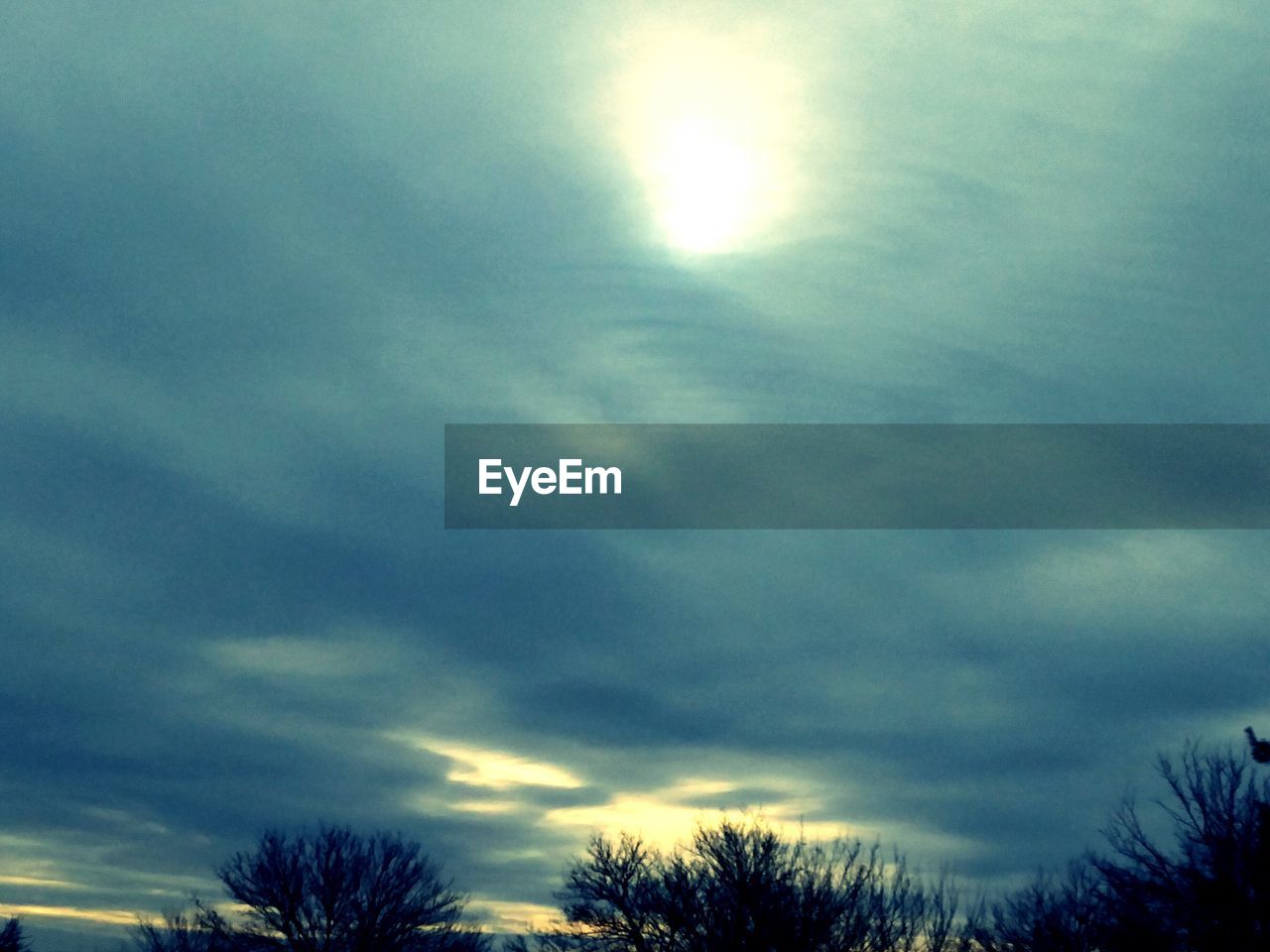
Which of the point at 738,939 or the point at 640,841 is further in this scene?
the point at 640,841

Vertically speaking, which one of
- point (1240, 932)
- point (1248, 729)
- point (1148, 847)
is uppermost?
point (1248, 729)

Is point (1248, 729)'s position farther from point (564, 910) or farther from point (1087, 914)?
point (564, 910)

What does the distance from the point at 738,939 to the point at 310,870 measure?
104ft

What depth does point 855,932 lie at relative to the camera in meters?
42.2

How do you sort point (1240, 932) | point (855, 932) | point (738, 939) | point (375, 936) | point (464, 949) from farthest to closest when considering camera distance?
point (464, 949)
point (375, 936)
point (855, 932)
point (738, 939)
point (1240, 932)

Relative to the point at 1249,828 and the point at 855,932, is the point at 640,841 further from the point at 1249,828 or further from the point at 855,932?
the point at 1249,828

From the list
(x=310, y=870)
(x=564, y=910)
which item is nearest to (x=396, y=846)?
(x=310, y=870)

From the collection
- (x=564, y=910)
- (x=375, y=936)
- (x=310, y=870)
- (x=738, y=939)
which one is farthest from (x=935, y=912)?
(x=310, y=870)

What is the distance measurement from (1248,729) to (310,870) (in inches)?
1824

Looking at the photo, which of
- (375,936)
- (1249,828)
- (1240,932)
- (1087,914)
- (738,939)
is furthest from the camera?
(375,936)

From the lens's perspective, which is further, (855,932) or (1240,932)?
(855,932)

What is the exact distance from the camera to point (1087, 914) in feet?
152

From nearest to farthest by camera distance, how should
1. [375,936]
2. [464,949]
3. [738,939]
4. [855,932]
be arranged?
[738,939] < [855,932] < [375,936] < [464,949]

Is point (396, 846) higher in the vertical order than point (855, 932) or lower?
higher
